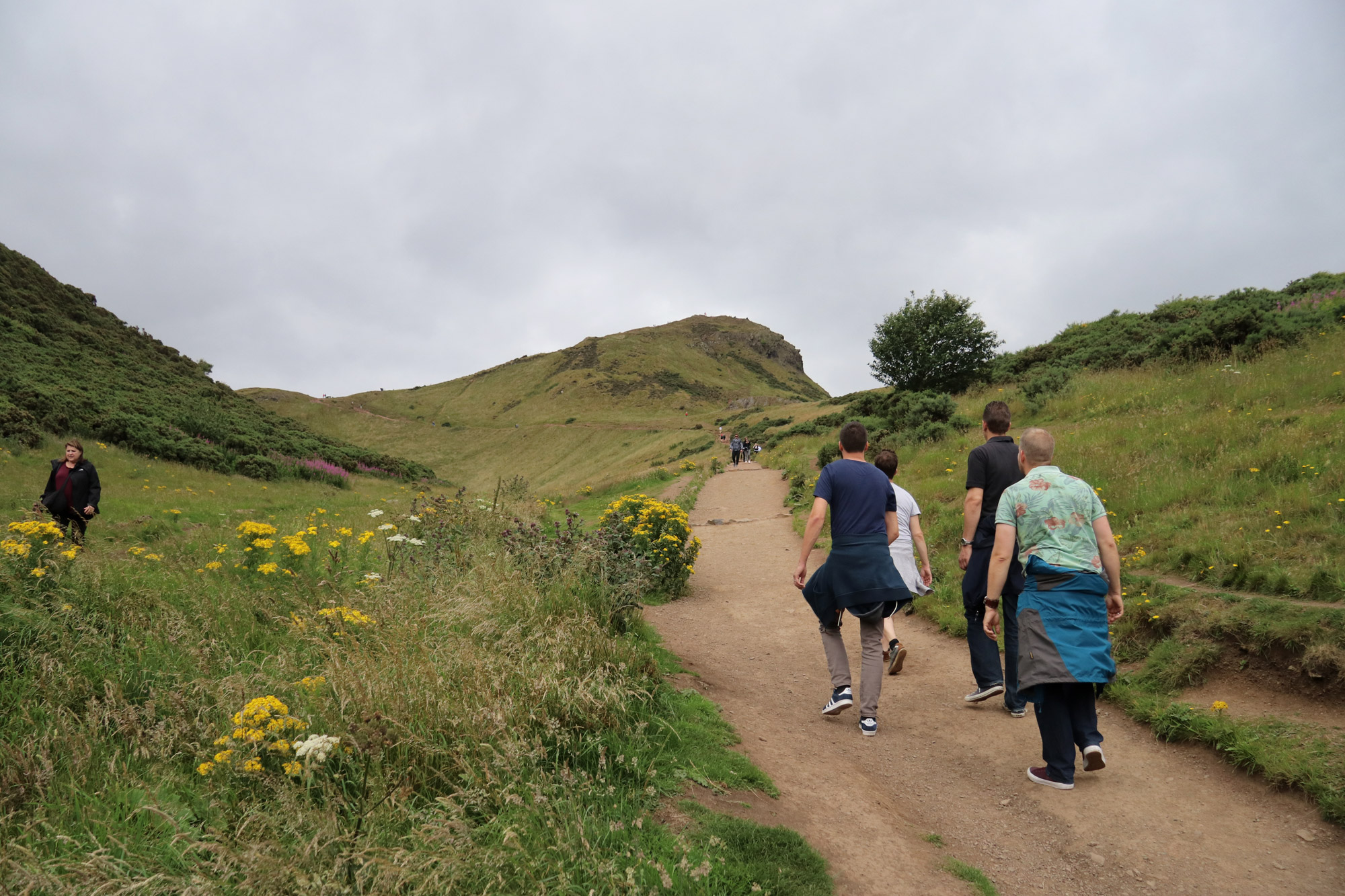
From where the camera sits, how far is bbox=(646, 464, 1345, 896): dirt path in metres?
3.19

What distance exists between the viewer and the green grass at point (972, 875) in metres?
3.00

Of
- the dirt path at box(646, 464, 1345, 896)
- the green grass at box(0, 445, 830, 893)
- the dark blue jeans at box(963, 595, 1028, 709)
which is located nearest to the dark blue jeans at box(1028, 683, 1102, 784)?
the dirt path at box(646, 464, 1345, 896)

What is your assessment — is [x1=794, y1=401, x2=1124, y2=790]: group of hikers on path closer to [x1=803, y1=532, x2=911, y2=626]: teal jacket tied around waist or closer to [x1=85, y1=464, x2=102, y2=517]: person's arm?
[x1=803, y1=532, x2=911, y2=626]: teal jacket tied around waist

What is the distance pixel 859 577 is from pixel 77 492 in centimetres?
945

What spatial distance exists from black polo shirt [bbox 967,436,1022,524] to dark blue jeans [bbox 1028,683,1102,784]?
1647 mm

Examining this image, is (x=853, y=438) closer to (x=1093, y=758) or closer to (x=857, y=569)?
(x=857, y=569)

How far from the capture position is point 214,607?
466 centimetres

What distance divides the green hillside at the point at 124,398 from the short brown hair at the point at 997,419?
66.2 feet

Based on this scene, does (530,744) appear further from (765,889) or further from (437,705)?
(765,889)

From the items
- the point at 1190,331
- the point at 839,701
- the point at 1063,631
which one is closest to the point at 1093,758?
the point at 1063,631

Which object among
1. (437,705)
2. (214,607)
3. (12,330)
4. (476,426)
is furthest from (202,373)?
(476,426)

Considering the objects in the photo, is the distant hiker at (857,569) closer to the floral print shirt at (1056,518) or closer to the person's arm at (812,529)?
the person's arm at (812,529)

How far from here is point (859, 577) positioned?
4.75 m

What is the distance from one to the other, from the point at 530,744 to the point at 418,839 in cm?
81
